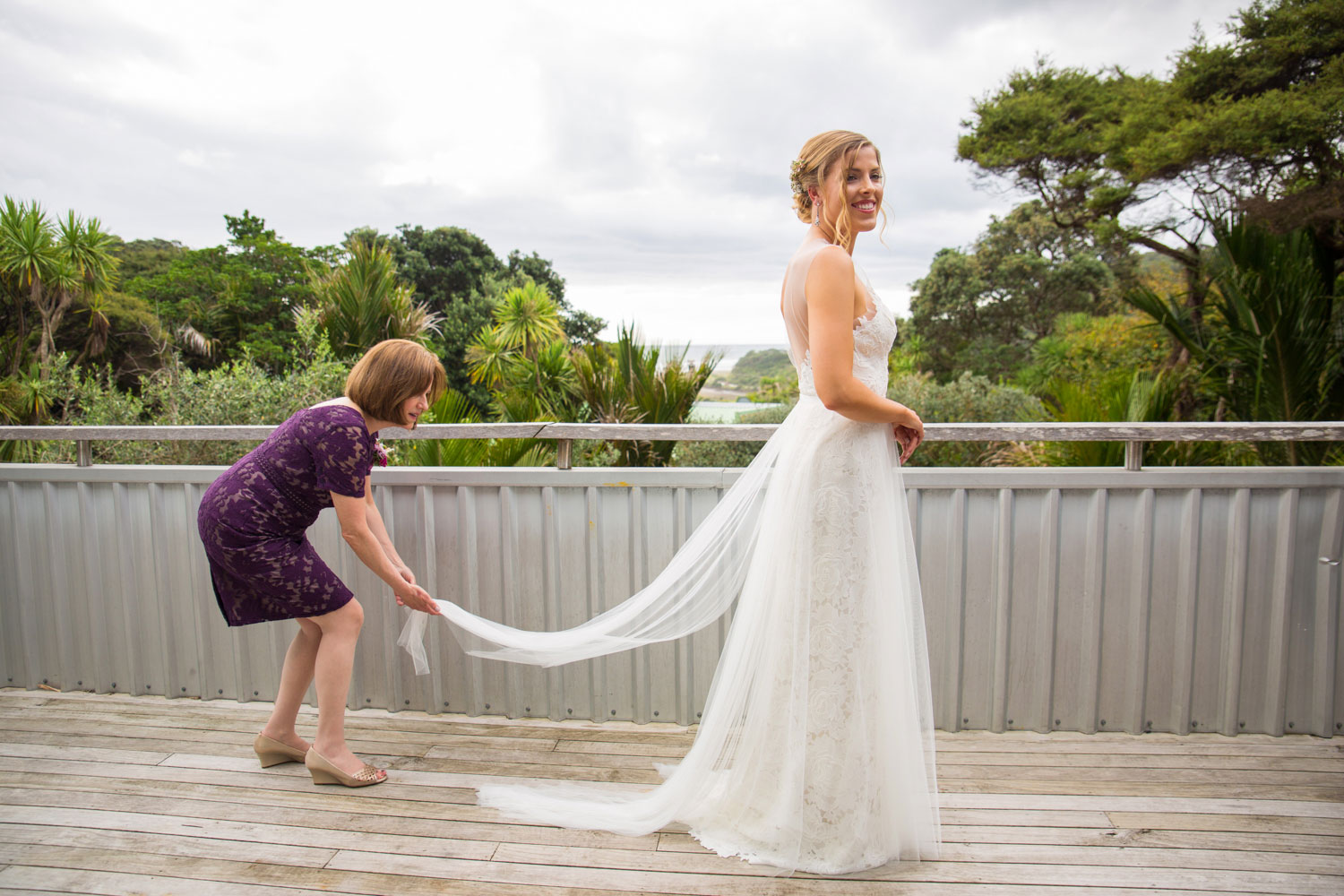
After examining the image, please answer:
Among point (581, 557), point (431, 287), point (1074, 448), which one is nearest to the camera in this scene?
point (581, 557)

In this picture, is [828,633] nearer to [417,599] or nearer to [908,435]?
[908,435]

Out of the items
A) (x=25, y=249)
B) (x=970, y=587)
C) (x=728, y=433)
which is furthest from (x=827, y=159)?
(x=25, y=249)

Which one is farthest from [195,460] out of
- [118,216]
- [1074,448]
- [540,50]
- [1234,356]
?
[118,216]

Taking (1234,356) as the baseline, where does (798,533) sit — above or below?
below

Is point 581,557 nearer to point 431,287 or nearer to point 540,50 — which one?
point 540,50

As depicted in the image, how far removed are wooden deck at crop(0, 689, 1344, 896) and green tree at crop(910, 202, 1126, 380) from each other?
27234 millimetres

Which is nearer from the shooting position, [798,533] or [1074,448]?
[798,533]

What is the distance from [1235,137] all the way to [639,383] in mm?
11191

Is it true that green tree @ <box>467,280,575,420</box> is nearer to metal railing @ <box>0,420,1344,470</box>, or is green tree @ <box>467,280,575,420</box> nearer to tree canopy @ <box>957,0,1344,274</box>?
metal railing @ <box>0,420,1344,470</box>

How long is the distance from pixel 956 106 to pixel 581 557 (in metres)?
24.1

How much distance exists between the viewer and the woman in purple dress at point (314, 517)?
6.78 feet

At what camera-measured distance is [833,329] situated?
1717 mm

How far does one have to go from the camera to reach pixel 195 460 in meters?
6.10

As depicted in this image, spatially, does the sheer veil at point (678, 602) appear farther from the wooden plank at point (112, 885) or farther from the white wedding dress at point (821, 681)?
the wooden plank at point (112, 885)
